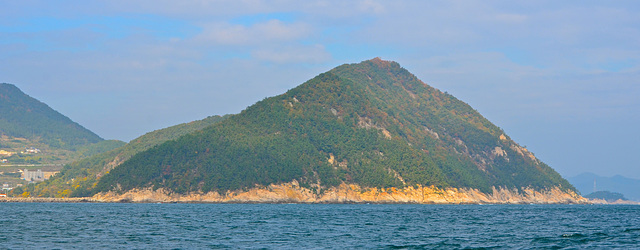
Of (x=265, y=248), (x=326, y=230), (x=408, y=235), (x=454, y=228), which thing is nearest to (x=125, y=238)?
(x=265, y=248)

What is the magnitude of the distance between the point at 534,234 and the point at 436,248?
2137 cm

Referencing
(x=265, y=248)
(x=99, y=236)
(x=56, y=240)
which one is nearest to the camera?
(x=265, y=248)

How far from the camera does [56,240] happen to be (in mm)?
66500

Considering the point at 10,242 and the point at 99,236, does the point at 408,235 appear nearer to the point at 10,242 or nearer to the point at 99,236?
the point at 99,236

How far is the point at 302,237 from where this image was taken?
2896 inches

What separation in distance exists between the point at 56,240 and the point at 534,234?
54.5 metres

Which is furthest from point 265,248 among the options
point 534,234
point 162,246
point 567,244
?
point 534,234

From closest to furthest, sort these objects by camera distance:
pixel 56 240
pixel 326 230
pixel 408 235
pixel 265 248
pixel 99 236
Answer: pixel 265 248 → pixel 56 240 → pixel 99 236 → pixel 408 235 → pixel 326 230

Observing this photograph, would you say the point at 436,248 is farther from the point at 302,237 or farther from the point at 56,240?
the point at 56,240

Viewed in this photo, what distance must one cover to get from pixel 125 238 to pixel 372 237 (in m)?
27.9

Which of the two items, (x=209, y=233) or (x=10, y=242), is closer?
(x=10, y=242)

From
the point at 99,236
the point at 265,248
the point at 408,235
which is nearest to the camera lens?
the point at 265,248

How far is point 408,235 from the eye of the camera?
76875mm

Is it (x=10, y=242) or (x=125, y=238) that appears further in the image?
(x=125, y=238)
